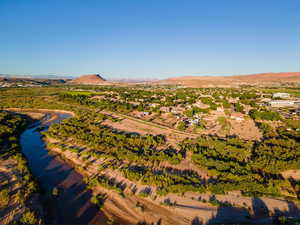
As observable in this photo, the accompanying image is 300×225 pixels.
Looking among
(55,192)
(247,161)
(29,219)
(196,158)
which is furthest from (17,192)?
(247,161)

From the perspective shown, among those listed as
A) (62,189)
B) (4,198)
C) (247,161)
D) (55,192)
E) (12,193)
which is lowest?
(62,189)

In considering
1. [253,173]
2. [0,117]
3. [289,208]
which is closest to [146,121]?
[253,173]

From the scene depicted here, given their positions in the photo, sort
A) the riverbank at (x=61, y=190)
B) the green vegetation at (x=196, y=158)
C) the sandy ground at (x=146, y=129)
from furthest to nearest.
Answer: the sandy ground at (x=146, y=129) → the green vegetation at (x=196, y=158) → the riverbank at (x=61, y=190)

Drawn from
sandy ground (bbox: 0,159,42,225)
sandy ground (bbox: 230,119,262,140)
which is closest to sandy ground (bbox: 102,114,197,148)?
sandy ground (bbox: 230,119,262,140)

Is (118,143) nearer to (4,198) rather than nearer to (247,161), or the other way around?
(4,198)

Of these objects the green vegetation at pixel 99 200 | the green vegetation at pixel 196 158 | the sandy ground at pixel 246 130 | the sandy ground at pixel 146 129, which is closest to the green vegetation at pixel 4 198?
the green vegetation at pixel 196 158

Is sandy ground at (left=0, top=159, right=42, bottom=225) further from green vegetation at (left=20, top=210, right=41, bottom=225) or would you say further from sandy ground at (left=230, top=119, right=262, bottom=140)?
sandy ground at (left=230, top=119, right=262, bottom=140)

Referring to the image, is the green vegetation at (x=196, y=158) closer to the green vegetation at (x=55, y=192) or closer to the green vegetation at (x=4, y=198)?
the green vegetation at (x=55, y=192)

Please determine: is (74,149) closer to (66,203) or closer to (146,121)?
(66,203)
